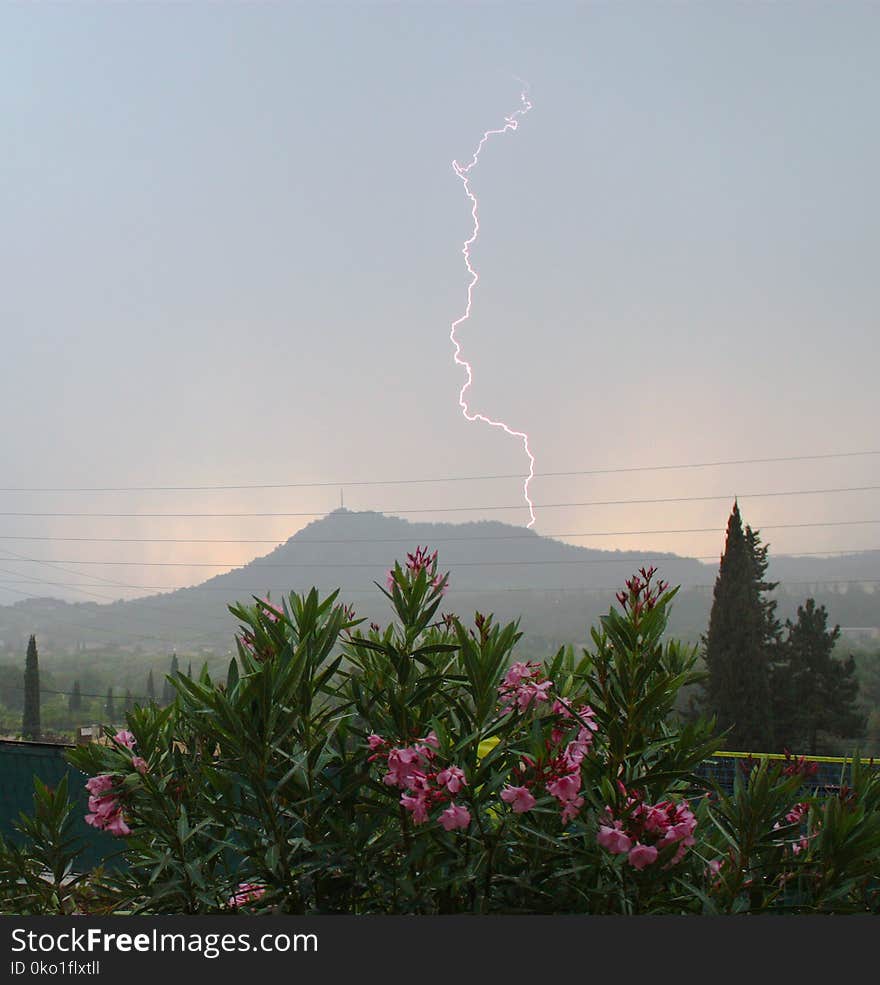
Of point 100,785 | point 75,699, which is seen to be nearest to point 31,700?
point 75,699

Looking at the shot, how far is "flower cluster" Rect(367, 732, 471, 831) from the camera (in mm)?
1938

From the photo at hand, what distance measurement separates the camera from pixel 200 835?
224 centimetres

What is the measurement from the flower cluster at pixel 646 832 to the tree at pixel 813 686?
2696cm

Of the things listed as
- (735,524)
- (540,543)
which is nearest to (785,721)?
(735,524)

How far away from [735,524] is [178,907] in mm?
22196

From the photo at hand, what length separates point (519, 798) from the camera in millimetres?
1948

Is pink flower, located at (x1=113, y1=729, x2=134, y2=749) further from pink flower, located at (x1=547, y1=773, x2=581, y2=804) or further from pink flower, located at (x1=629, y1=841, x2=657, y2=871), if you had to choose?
pink flower, located at (x1=629, y1=841, x2=657, y2=871)

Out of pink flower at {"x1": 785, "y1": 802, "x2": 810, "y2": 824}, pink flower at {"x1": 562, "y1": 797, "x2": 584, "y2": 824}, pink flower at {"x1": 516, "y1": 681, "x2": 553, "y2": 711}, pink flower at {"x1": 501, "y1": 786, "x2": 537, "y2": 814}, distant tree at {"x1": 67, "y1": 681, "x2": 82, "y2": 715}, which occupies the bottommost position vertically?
distant tree at {"x1": 67, "y1": 681, "x2": 82, "y2": 715}

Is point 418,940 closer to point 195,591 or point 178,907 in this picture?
point 178,907

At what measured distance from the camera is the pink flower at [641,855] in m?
1.94

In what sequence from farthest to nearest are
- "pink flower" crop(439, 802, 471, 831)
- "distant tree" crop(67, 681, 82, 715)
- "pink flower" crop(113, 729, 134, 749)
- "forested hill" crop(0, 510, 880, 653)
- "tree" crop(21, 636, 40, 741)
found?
"forested hill" crop(0, 510, 880, 653), "distant tree" crop(67, 681, 82, 715), "tree" crop(21, 636, 40, 741), "pink flower" crop(113, 729, 134, 749), "pink flower" crop(439, 802, 471, 831)

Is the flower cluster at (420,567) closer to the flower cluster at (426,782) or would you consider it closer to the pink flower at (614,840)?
the flower cluster at (426,782)

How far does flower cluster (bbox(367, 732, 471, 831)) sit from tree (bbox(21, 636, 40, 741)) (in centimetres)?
2804

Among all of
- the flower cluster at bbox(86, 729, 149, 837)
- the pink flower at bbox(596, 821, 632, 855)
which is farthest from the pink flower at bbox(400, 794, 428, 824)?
the flower cluster at bbox(86, 729, 149, 837)
